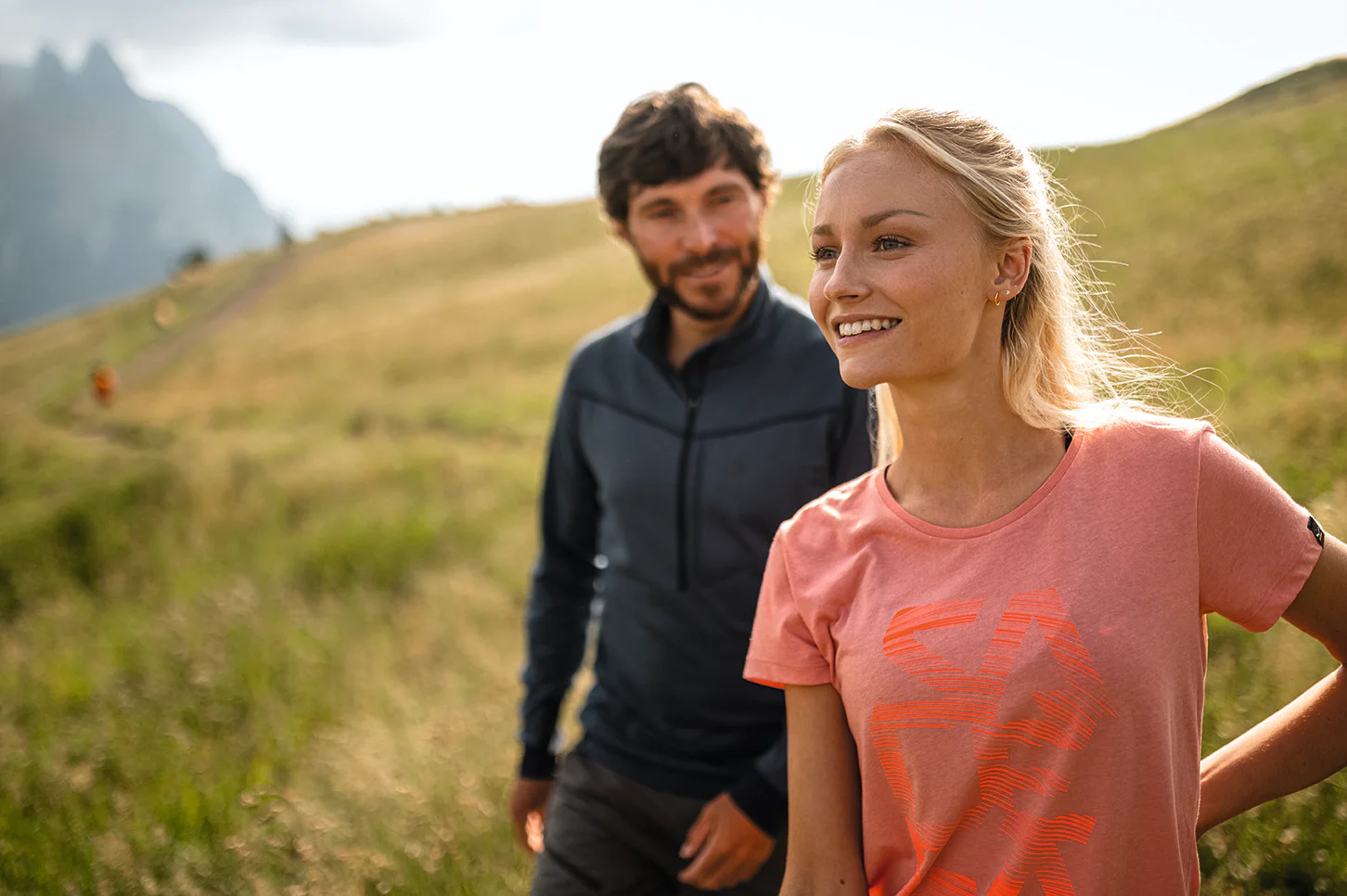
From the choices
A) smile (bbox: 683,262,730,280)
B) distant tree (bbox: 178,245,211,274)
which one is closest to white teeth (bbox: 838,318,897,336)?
smile (bbox: 683,262,730,280)

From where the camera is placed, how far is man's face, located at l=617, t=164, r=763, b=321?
2.77 metres

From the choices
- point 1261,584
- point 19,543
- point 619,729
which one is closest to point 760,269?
point 619,729

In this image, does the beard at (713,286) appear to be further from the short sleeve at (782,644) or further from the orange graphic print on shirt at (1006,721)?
the orange graphic print on shirt at (1006,721)

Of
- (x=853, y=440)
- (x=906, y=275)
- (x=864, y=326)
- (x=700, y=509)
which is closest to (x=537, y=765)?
(x=700, y=509)

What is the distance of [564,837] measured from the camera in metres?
2.73

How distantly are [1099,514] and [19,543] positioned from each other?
10.1m

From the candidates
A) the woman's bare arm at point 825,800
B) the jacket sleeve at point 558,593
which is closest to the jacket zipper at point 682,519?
the jacket sleeve at point 558,593

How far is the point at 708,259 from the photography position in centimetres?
276

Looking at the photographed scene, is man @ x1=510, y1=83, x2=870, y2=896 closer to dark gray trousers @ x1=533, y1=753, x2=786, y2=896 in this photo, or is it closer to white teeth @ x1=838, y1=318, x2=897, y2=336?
dark gray trousers @ x1=533, y1=753, x2=786, y2=896

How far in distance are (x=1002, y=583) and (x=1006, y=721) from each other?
8.9 inches

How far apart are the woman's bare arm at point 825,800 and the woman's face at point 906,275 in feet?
2.16

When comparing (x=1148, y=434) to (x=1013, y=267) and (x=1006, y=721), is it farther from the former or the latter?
(x=1006, y=721)

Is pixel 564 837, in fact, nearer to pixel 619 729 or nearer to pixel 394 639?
pixel 619 729

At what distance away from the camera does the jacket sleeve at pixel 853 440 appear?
8.27 ft
